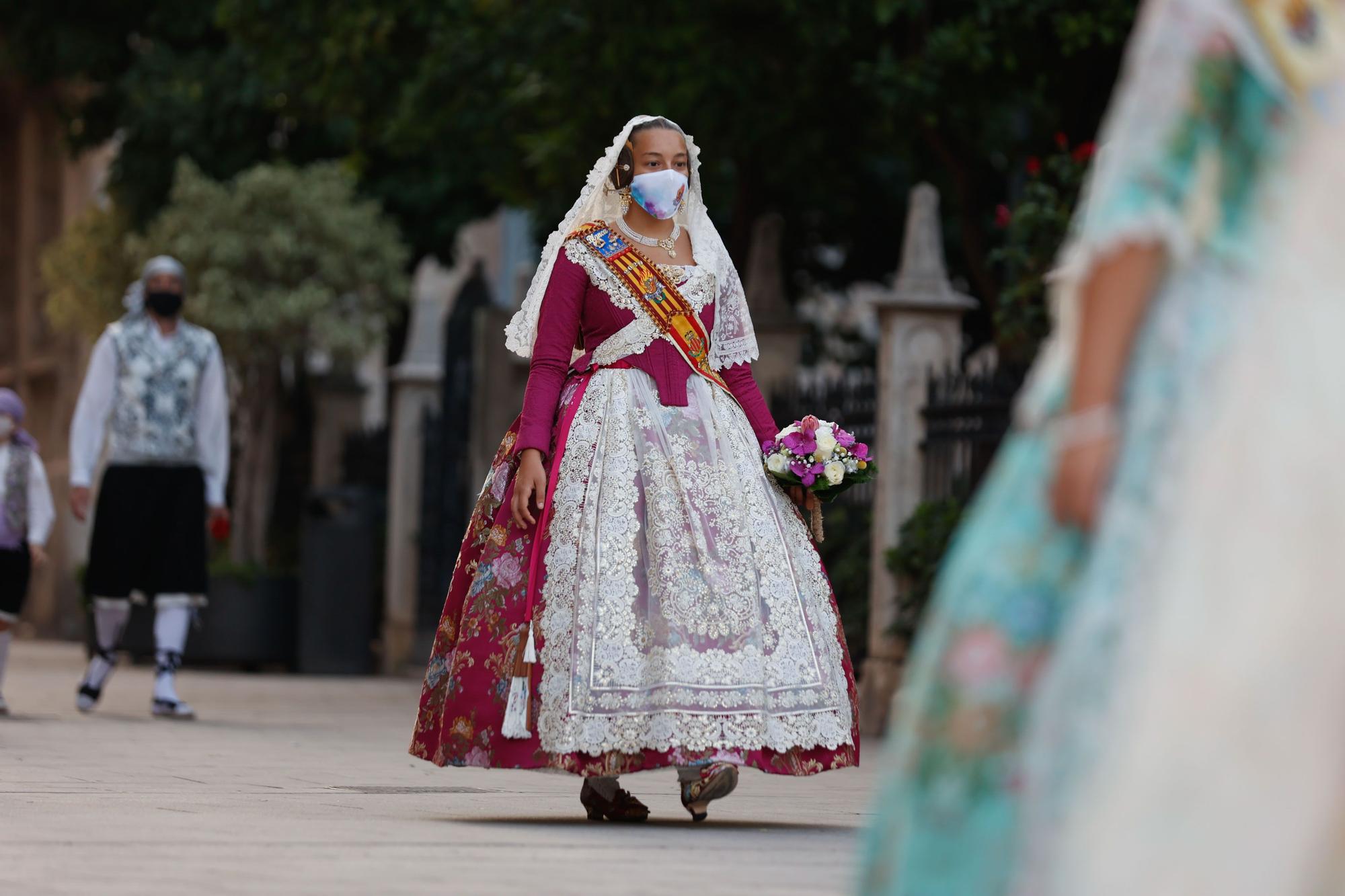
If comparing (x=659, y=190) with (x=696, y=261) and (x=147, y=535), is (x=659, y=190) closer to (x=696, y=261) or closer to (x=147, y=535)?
(x=696, y=261)

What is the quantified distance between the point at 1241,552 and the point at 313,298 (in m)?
18.2

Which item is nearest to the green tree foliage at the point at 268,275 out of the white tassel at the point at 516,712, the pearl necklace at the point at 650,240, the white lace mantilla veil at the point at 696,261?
the white lace mantilla veil at the point at 696,261

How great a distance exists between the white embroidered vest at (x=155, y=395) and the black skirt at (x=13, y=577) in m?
0.69

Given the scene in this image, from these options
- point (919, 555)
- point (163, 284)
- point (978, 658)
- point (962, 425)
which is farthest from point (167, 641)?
point (978, 658)

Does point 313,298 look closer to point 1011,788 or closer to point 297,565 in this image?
point 297,565

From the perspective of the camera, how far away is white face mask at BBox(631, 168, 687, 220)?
719 cm

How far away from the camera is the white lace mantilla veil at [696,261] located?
7.33 m

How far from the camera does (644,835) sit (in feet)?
21.6

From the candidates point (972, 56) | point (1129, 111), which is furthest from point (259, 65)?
point (1129, 111)

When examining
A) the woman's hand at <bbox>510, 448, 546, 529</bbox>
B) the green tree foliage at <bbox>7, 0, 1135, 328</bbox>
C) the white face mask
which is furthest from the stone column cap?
the woman's hand at <bbox>510, 448, 546, 529</bbox>

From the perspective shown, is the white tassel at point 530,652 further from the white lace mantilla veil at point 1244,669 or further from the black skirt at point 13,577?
the black skirt at point 13,577

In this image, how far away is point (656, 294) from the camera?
283 inches

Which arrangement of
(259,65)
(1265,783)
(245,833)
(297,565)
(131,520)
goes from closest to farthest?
(1265,783) < (245,833) < (131,520) < (259,65) < (297,565)

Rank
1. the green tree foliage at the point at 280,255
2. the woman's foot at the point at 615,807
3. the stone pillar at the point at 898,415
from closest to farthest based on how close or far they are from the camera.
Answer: the woman's foot at the point at 615,807 → the stone pillar at the point at 898,415 → the green tree foliage at the point at 280,255
